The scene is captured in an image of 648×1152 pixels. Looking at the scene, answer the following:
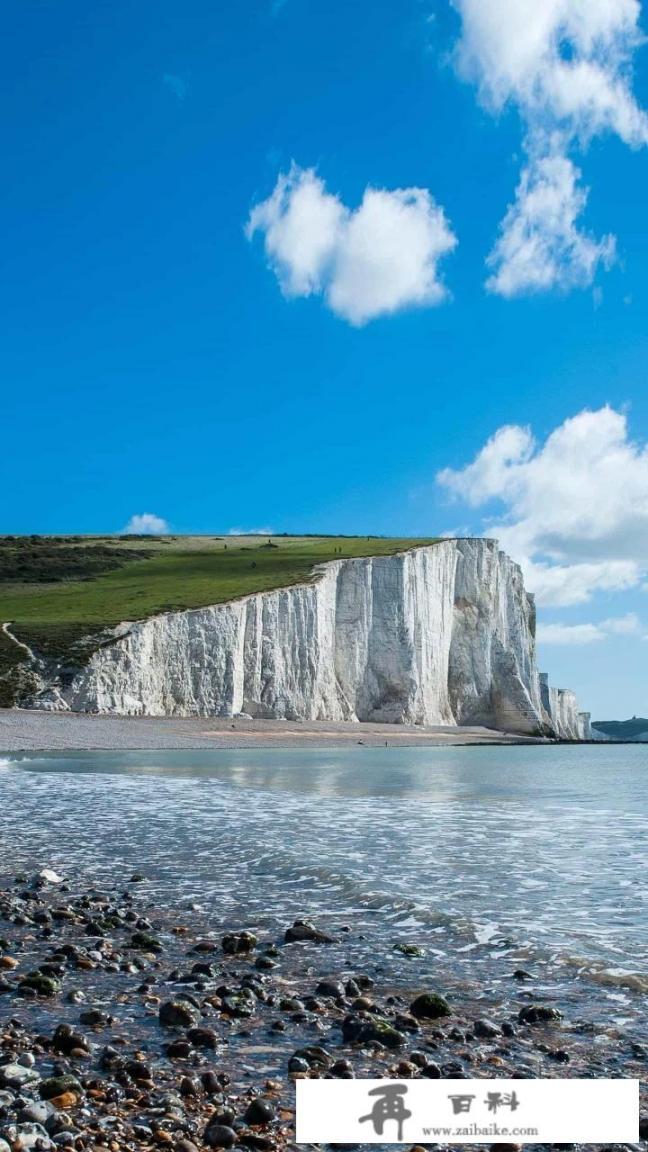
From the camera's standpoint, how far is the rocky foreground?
401 cm

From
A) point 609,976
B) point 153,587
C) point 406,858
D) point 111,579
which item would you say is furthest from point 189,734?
point 609,976

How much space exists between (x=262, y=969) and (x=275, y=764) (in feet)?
89.8

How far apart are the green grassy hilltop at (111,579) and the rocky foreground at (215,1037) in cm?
4575

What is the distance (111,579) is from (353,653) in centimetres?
2326

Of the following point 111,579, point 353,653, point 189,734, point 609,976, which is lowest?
point 189,734

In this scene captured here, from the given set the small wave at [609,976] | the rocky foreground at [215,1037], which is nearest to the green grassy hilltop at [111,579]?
the rocky foreground at [215,1037]

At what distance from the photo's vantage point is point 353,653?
70.8 m

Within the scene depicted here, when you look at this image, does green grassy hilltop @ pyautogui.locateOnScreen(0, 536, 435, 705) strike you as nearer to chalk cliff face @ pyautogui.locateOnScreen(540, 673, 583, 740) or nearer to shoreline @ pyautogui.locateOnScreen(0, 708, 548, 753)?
shoreline @ pyautogui.locateOnScreen(0, 708, 548, 753)

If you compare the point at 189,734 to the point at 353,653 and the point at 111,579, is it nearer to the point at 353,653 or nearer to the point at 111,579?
the point at 353,653

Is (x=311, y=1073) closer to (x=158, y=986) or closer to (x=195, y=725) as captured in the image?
(x=158, y=986)

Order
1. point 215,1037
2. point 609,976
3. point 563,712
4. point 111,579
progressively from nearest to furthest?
point 215,1037 → point 609,976 → point 111,579 → point 563,712

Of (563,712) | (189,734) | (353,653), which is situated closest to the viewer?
(189,734)

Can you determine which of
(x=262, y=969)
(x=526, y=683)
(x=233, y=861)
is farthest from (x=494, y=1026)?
(x=526, y=683)

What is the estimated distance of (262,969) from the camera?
21.4ft
